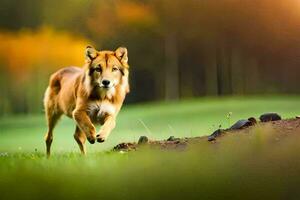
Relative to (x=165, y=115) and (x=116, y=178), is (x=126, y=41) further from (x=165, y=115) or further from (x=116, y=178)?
(x=116, y=178)

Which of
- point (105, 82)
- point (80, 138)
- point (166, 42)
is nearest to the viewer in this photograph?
point (105, 82)

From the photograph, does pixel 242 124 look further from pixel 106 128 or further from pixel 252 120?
pixel 106 128

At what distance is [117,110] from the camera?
4090mm

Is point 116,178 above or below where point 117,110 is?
below

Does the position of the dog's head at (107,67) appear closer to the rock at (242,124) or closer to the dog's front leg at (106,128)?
the dog's front leg at (106,128)

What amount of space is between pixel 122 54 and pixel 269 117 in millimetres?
944

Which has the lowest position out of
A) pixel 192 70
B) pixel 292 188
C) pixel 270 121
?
pixel 292 188

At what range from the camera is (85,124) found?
4.04m

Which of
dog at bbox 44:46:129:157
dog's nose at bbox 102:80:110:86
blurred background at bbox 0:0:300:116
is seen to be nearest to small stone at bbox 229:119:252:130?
blurred background at bbox 0:0:300:116

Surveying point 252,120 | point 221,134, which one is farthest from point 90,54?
point 252,120

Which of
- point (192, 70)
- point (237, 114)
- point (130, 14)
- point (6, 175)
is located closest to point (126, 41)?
point (130, 14)

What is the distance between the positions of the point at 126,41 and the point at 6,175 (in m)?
1.05

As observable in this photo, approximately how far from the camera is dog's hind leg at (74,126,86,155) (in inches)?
160

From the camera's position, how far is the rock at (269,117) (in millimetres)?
4109
